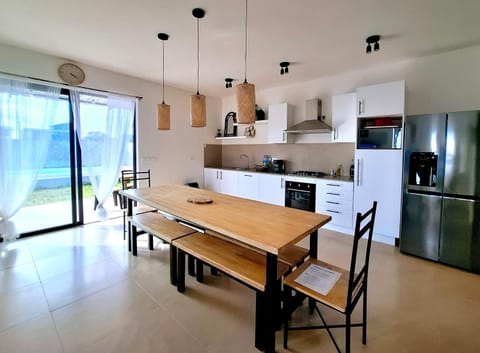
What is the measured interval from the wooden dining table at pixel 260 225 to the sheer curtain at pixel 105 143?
163 cm

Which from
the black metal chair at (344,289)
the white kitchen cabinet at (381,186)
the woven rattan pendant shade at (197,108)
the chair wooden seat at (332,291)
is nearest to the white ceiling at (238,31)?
the woven rattan pendant shade at (197,108)

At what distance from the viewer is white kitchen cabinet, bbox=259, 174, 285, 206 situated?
4.40 metres

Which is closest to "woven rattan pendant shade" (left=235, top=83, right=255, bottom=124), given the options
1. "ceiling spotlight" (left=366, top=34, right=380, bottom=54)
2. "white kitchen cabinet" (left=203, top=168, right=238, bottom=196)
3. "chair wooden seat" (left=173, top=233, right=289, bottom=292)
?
"chair wooden seat" (left=173, top=233, right=289, bottom=292)

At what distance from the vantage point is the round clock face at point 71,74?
11.6ft

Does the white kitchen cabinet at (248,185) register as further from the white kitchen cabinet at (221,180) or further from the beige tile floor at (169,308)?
the beige tile floor at (169,308)

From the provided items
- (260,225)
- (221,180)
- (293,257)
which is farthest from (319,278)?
(221,180)

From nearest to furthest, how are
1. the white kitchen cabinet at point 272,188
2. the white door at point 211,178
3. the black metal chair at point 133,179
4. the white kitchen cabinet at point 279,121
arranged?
the black metal chair at point 133,179 → the white kitchen cabinet at point 272,188 → the white kitchen cabinet at point 279,121 → the white door at point 211,178

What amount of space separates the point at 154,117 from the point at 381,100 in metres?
3.83

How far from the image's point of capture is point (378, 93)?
3316 mm

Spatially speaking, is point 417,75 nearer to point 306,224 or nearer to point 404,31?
point 404,31

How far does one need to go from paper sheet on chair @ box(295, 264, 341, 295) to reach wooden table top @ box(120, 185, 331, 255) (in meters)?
0.28

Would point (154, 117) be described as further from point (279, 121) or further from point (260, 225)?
point (260, 225)

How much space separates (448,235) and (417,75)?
7.21 feet

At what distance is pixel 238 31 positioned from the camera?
8.70 feet
